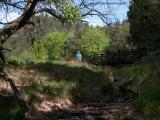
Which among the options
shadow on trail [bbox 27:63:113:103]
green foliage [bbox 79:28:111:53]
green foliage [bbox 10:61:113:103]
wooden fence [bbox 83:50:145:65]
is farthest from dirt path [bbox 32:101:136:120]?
green foliage [bbox 79:28:111:53]

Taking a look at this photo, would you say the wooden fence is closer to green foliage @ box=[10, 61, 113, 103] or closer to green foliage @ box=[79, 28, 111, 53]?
green foliage @ box=[10, 61, 113, 103]

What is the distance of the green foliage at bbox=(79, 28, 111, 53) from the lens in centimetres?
12312

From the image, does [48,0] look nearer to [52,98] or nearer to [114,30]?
[114,30]

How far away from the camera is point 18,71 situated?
2352 centimetres

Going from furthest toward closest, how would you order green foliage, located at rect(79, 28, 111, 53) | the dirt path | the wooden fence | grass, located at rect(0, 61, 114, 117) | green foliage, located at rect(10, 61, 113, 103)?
green foliage, located at rect(79, 28, 111, 53) < the wooden fence < green foliage, located at rect(10, 61, 113, 103) < grass, located at rect(0, 61, 114, 117) < the dirt path

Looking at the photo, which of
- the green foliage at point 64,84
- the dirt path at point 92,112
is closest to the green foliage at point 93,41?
the green foliage at point 64,84

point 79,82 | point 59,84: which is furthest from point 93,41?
point 59,84

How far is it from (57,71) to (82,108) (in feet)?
19.2

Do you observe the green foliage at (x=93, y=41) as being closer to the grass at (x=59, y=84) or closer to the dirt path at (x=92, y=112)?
the grass at (x=59, y=84)

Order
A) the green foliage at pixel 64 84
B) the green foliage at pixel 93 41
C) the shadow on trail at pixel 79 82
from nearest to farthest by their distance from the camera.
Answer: the green foliage at pixel 64 84
the shadow on trail at pixel 79 82
the green foliage at pixel 93 41

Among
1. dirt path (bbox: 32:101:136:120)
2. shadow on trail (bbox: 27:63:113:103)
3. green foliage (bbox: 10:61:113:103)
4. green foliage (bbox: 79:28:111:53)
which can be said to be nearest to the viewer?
dirt path (bbox: 32:101:136:120)

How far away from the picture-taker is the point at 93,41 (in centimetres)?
12912

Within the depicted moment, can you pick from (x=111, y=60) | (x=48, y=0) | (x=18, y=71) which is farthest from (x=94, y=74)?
(x=111, y=60)

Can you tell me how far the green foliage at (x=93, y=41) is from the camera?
12312 centimetres
